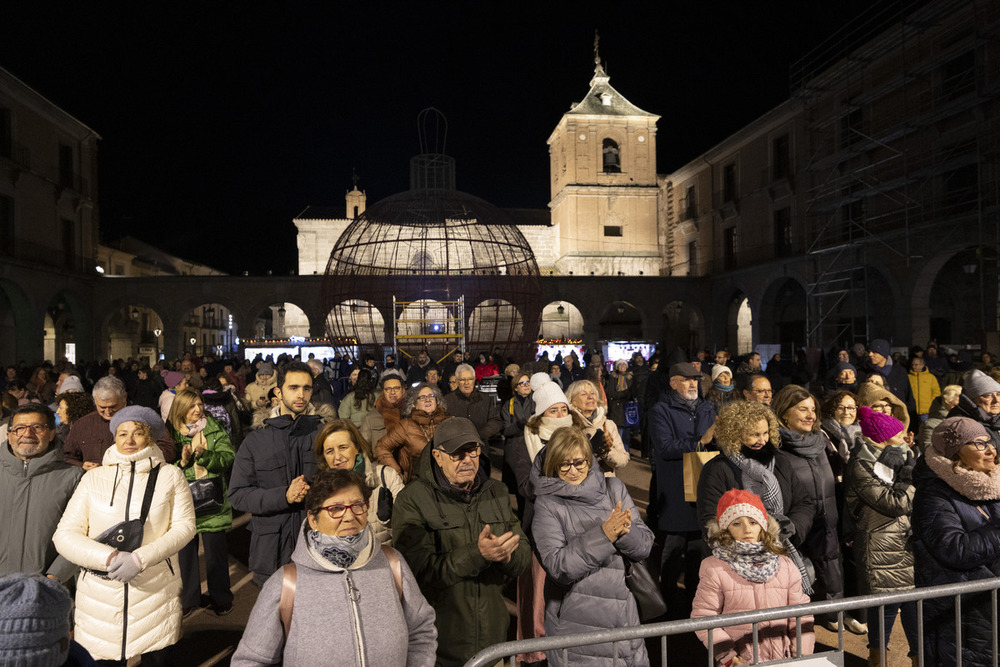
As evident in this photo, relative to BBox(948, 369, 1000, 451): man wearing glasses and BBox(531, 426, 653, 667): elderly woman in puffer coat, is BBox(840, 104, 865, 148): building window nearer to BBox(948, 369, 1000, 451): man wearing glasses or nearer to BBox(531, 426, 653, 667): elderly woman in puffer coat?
BBox(948, 369, 1000, 451): man wearing glasses

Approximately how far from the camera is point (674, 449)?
4094 millimetres

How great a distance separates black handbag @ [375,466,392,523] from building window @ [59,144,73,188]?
2504 cm

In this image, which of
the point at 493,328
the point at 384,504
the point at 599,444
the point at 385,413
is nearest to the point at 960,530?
the point at 599,444

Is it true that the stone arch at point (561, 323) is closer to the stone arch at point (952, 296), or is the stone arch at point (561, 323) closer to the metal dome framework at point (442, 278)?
the metal dome framework at point (442, 278)

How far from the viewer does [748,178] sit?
2573cm

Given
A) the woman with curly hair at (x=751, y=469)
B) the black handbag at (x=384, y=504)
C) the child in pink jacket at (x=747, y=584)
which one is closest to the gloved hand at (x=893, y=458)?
the woman with curly hair at (x=751, y=469)

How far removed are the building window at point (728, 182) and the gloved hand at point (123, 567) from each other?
91.9 ft

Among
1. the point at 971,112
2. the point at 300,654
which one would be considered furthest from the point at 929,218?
the point at 300,654

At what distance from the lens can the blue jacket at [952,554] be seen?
243 centimetres

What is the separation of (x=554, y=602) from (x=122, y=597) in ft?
5.96

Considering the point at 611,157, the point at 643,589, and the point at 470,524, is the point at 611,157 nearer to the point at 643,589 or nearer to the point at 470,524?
the point at 643,589

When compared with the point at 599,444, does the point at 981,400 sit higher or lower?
higher

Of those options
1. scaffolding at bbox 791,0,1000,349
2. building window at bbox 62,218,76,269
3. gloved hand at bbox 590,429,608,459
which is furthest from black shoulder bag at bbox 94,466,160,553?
building window at bbox 62,218,76,269

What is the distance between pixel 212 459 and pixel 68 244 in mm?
23783
